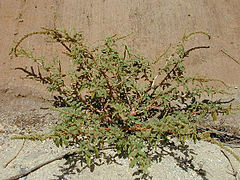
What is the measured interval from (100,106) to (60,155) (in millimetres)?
474

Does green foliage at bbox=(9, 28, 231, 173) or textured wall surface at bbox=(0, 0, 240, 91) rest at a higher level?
textured wall surface at bbox=(0, 0, 240, 91)

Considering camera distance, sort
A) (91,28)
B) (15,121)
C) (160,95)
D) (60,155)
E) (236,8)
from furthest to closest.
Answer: (236,8) → (91,28) → (15,121) → (160,95) → (60,155)

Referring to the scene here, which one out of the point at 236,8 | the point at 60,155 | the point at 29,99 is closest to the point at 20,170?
the point at 60,155

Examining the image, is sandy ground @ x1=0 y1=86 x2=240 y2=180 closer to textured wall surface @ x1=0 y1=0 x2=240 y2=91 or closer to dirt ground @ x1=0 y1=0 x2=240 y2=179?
dirt ground @ x1=0 y1=0 x2=240 y2=179

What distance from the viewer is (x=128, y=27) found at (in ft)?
11.2

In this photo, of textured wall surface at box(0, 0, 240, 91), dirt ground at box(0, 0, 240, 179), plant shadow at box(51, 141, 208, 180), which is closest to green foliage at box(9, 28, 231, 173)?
plant shadow at box(51, 141, 208, 180)

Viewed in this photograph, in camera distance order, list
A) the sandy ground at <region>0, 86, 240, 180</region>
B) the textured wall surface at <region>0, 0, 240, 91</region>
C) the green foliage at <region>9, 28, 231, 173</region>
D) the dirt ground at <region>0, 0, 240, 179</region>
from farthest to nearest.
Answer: the textured wall surface at <region>0, 0, 240, 91</region>, the dirt ground at <region>0, 0, 240, 179</region>, the sandy ground at <region>0, 86, 240, 180</region>, the green foliage at <region>9, 28, 231, 173</region>

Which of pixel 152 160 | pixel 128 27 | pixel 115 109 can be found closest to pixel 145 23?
pixel 128 27

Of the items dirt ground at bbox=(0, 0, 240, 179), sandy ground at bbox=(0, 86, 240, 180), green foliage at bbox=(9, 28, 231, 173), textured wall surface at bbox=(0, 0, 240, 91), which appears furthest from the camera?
textured wall surface at bbox=(0, 0, 240, 91)

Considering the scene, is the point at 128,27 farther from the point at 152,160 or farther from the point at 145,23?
the point at 152,160

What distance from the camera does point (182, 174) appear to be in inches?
79.1

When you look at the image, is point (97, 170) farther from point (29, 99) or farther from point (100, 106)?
point (29, 99)

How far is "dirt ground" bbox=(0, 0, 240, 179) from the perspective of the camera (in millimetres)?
2969

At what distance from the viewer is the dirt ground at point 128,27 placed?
9.74ft
